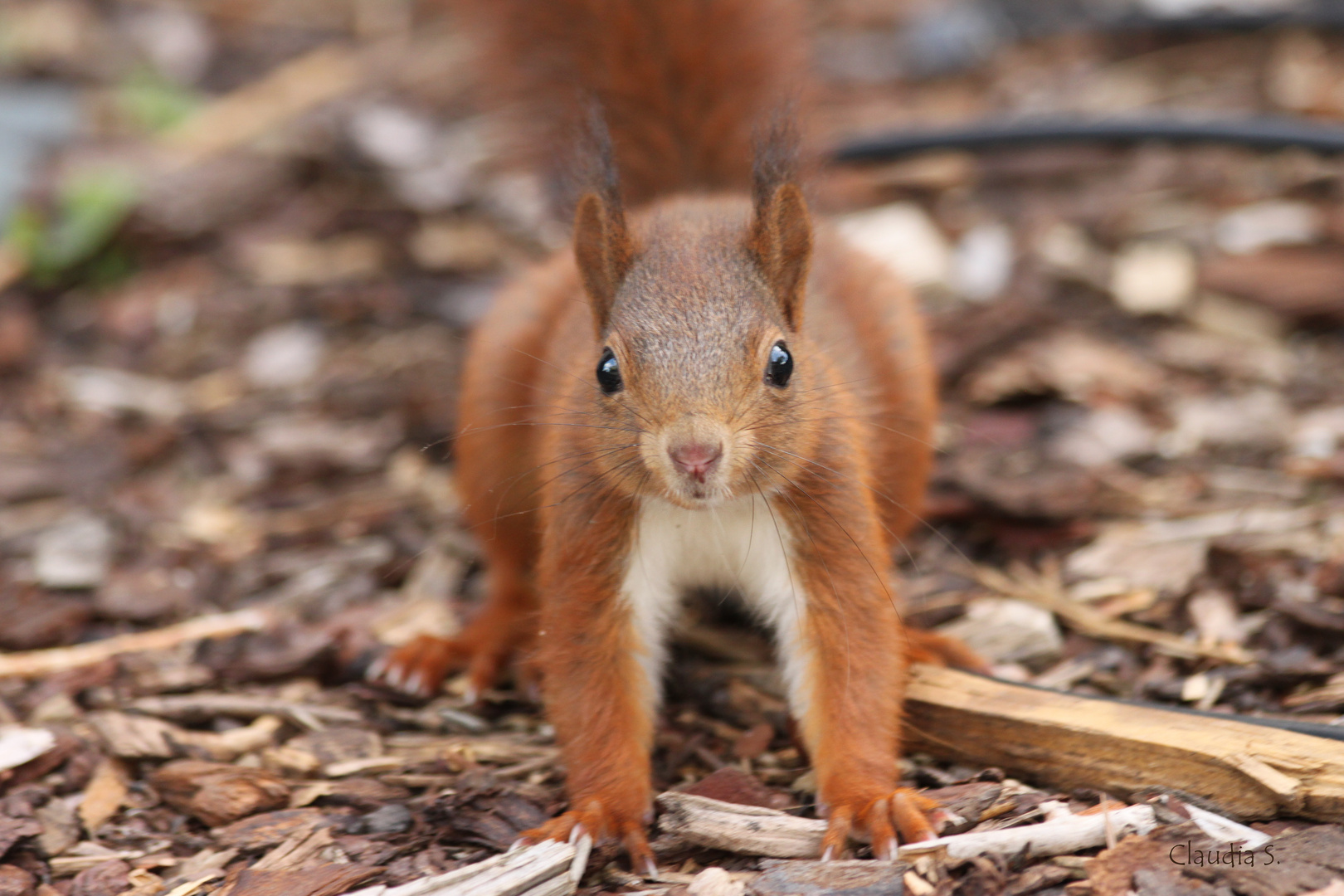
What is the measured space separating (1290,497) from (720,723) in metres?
1.83

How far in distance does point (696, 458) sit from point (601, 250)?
2.07 ft

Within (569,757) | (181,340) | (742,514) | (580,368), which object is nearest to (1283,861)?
(742,514)

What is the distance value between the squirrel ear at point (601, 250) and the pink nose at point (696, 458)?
506 millimetres

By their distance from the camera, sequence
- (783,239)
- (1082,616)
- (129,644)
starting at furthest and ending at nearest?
(129,644)
(1082,616)
(783,239)

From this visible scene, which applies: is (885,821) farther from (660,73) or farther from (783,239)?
(660,73)

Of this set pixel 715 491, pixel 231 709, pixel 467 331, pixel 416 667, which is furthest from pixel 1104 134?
pixel 231 709

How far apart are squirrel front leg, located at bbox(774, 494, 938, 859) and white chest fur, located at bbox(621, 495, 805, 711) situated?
1 centimetres

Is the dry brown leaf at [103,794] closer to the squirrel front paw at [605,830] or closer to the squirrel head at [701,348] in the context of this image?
the squirrel front paw at [605,830]

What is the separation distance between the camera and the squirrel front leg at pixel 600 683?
2863 millimetres

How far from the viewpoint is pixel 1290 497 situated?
387 cm

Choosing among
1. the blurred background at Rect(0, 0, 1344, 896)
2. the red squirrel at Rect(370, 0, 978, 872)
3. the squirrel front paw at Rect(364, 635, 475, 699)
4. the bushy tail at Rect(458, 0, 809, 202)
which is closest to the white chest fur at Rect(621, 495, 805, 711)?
the red squirrel at Rect(370, 0, 978, 872)

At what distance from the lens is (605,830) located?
281 cm

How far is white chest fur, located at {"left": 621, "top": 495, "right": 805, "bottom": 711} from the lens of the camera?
9.61ft

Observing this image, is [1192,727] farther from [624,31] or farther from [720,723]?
[624,31]
